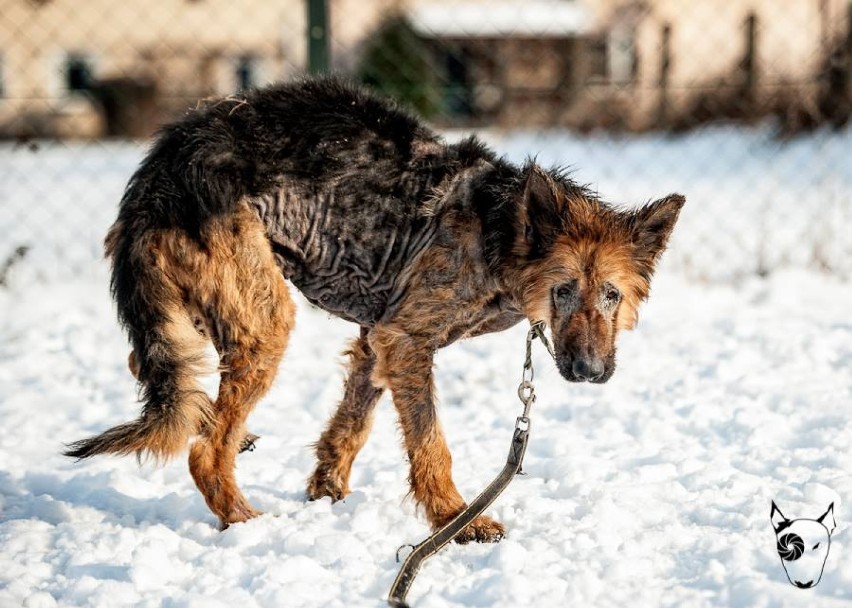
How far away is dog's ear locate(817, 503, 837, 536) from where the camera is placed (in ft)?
11.2

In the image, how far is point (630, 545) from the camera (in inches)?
135

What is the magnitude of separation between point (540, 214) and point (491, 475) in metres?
1.32

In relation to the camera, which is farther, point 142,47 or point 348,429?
point 142,47

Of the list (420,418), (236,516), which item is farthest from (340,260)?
(236,516)

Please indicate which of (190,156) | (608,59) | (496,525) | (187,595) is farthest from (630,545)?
(608,59)

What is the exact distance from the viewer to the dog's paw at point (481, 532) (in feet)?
11.9

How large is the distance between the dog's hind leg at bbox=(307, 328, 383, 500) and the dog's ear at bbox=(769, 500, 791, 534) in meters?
1.84

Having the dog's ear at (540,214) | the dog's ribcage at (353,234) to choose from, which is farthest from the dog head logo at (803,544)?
the dog's ribcage at (353,234)

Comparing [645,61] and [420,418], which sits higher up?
[645,61]

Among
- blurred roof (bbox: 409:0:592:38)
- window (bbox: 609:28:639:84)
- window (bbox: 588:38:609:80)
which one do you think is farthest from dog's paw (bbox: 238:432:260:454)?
blurred roof (bbox: 409:0:592:38)

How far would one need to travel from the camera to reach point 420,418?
3.90 meters

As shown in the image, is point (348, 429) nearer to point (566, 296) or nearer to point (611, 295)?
point (566, 296)

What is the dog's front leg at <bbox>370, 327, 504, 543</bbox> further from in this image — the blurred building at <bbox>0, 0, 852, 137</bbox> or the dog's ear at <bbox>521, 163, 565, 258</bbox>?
the blurred building at <bbox>0, 0, 852, 137</bbox>

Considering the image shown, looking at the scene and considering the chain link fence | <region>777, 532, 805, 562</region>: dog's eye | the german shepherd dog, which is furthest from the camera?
the chain link fence
